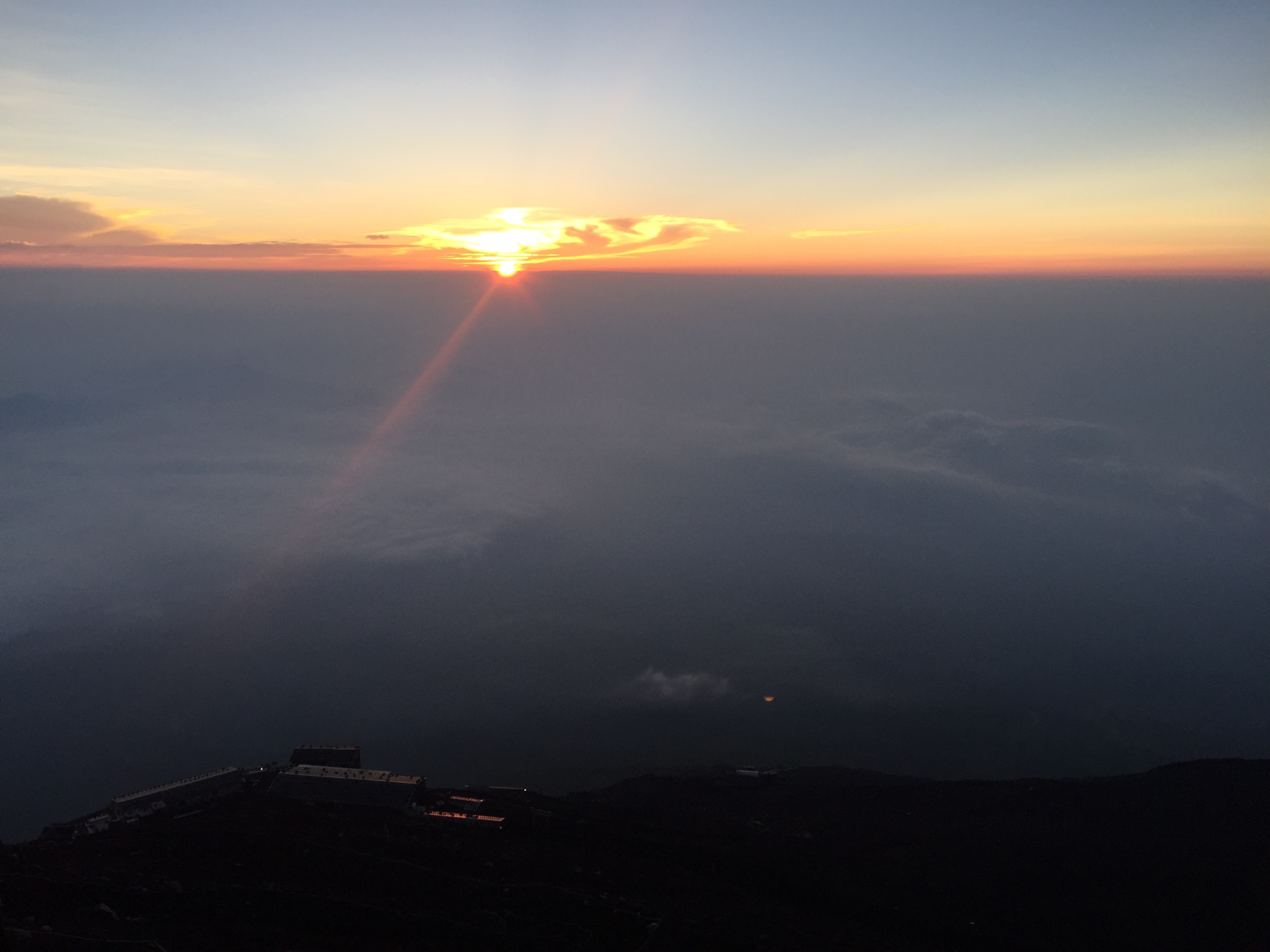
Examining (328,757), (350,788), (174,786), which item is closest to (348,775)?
(350,788)

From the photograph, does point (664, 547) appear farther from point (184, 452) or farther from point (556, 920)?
point (184, 452)

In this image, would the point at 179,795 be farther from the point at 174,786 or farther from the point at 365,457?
the point at 365,457

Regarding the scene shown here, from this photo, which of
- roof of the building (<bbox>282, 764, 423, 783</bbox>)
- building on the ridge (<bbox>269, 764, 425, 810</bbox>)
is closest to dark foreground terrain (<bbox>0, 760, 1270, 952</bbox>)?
building on the ridge (<bbox>269, 764, 425, 810</bbox>)

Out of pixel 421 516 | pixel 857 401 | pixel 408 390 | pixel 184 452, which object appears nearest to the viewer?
pixel 421 516

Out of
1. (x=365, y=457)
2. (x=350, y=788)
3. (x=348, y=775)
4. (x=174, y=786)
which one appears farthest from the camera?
(x=365, y=457)

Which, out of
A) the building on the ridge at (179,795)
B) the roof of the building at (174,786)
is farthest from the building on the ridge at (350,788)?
the roof of the building at (174,786)

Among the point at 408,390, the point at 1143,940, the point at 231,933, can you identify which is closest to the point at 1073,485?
the point at 1143,940

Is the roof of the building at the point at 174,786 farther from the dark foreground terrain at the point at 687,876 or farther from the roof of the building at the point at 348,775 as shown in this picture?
the dark foreground terrain at the point at 687,876
